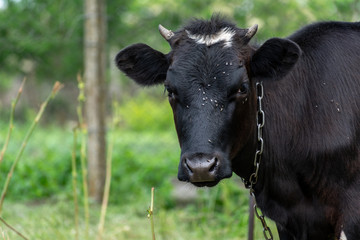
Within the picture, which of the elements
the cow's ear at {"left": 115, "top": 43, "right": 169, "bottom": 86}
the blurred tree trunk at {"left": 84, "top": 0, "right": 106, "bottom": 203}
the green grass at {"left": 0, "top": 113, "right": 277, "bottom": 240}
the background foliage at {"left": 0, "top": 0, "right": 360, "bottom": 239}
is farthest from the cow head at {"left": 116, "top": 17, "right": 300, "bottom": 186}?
the blurred tree trunk at {"left": 84, "top": 0, "right": 106, "bottom": 203}

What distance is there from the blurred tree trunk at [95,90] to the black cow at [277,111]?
3.74m

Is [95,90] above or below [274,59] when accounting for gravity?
above

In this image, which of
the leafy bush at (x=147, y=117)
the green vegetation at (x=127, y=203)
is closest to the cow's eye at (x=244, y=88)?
the green vegetation at (x=127, y=203)

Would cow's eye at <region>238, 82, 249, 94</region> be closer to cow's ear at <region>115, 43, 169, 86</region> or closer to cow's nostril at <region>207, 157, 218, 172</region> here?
cow's nostril at <region>207, 157, 218, 172</region>

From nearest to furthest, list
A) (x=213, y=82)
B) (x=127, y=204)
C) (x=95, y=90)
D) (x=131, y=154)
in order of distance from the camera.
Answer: (x=213, y=82)
(x=95, y=90)
(x=127, y=204)
(x=131, y=154)

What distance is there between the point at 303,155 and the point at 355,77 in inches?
27.7

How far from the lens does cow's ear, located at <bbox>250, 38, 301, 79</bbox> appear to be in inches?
146

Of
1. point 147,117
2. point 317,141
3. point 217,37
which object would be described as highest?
point 147,117

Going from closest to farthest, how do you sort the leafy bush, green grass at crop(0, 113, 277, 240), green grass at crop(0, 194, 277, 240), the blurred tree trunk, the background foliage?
green grass at crop(0, 194, 277, 240) → green grass at crop(0, 113, 277, 240) → the background foliage → the blurred tree trunk → the leafy bush

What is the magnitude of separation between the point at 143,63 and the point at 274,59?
0.98m

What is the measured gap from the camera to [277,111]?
4051mm

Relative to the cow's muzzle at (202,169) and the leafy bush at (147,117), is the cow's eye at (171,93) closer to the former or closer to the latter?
the cow's muzzle at (202,169)

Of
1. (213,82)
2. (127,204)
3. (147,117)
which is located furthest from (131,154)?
(147,117)

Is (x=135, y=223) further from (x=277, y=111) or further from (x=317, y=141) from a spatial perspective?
(x=317, y=141)
